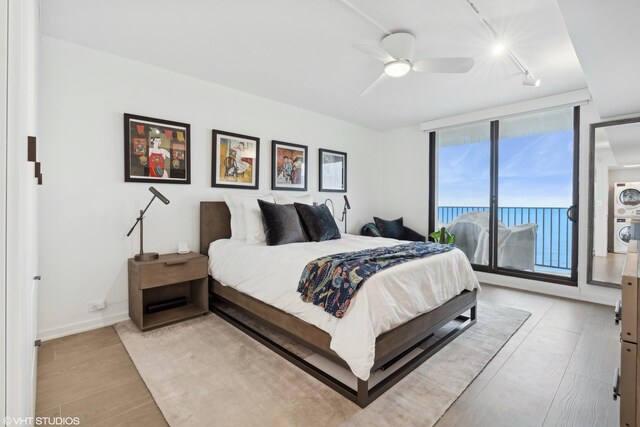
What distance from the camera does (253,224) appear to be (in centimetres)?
313

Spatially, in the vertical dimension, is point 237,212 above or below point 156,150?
below

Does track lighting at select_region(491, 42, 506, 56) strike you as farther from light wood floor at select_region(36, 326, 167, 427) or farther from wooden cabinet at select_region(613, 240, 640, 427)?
light wood floor at select_region(36, 326, 167, 427)

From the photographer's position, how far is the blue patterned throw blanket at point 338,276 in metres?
1.78

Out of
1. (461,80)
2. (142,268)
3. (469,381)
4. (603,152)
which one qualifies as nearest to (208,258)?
(142,268)

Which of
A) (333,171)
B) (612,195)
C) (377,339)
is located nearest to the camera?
(377,339)

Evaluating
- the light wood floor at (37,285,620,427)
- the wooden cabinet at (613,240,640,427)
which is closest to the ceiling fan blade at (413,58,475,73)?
the wooden cabinet at (613,240,640,427)

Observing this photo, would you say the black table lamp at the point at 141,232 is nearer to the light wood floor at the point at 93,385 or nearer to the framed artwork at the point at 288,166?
the light wood floor at the point at 93,385

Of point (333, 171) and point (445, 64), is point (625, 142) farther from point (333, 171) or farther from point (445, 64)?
point (333, 171)

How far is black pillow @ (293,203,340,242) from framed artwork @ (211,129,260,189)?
32.1 inches

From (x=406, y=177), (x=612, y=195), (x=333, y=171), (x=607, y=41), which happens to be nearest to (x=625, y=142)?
(x=612, y=195)

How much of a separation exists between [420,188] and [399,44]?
3110mm

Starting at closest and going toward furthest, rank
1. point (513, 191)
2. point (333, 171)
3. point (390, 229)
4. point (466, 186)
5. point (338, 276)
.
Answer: point (338, 276) → point (513, 191) → point (466, 186) → point (333, 171) → point (390, 229)

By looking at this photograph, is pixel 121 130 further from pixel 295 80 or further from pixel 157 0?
pixel 295 80

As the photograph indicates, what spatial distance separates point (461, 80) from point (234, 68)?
8.09 feet
